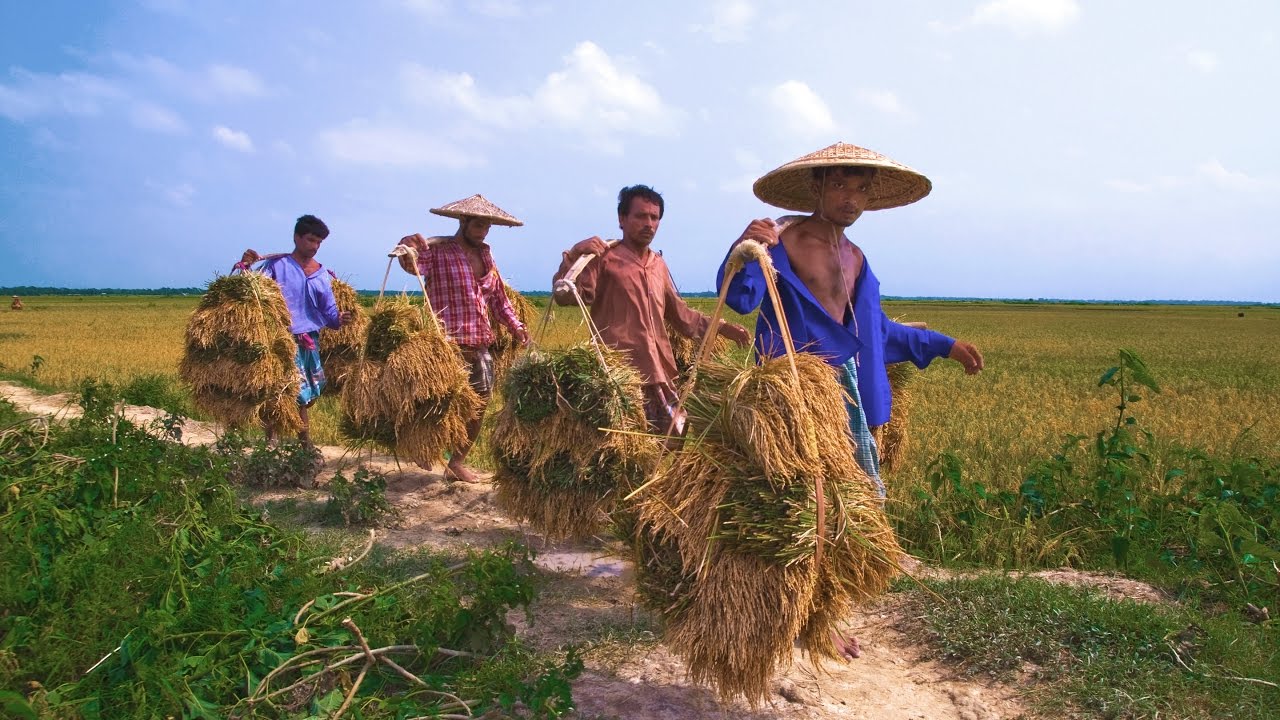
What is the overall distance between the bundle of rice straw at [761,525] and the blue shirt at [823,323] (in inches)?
26.7

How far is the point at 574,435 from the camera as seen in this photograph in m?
3.84

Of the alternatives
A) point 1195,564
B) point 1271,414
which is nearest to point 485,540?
point 1195,564

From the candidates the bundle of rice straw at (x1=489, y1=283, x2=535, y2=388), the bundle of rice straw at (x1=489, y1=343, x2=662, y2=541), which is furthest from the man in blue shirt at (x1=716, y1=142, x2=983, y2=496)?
the bundle of rice straw at (x1=489, y1=283, x2=535, y2=388)

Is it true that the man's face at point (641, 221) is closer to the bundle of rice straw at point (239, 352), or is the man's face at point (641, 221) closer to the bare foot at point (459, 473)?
the bare foot at point (459, 473)

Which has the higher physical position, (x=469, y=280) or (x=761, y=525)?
(x=469, y=280)

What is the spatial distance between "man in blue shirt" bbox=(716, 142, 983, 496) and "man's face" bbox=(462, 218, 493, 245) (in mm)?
2850

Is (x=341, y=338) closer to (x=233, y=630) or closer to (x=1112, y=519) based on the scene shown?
(x=233, y=630)

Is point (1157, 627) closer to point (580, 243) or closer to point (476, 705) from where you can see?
point (476, 705)

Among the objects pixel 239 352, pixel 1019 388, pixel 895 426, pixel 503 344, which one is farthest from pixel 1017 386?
pixel 239 352

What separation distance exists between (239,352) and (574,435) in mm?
3645

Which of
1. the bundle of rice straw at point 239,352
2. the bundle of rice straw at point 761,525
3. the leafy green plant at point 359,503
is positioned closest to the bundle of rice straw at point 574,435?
the bundle of rice straw at point 761,525

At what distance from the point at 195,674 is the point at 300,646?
366 millimetres

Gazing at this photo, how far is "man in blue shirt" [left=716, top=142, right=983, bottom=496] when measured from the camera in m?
3.41

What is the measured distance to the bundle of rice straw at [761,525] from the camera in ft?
8.25
